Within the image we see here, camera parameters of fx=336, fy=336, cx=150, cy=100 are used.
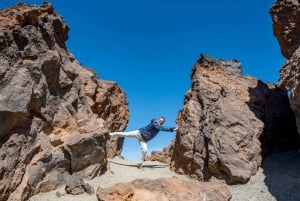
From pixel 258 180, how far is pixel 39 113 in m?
10.9

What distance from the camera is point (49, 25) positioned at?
61.5ft

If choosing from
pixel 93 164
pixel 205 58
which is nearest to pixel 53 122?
pixel 93 164

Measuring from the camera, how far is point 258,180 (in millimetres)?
16094

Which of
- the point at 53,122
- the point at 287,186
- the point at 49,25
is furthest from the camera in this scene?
A: the point at 49,25

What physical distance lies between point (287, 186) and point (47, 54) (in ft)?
42.4

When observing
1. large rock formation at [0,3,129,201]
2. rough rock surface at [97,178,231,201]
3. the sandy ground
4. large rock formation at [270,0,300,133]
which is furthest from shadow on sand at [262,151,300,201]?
large rock formation at [0,3,129,201]

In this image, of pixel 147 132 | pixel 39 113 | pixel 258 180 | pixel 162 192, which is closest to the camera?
pixel 162 192

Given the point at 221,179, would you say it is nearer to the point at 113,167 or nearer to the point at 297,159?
the point at 297,159

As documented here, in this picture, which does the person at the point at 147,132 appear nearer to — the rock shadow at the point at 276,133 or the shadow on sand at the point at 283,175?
the rock shadow at the point at 276,133

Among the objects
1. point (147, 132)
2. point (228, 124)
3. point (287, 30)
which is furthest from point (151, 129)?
point (287, 30)

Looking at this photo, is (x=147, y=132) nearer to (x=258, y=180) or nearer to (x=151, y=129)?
(x=151, y=129)

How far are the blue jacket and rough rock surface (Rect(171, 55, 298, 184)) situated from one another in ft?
3.55

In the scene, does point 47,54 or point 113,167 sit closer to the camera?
point 47,54

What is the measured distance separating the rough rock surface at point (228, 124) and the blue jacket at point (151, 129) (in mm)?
1082
